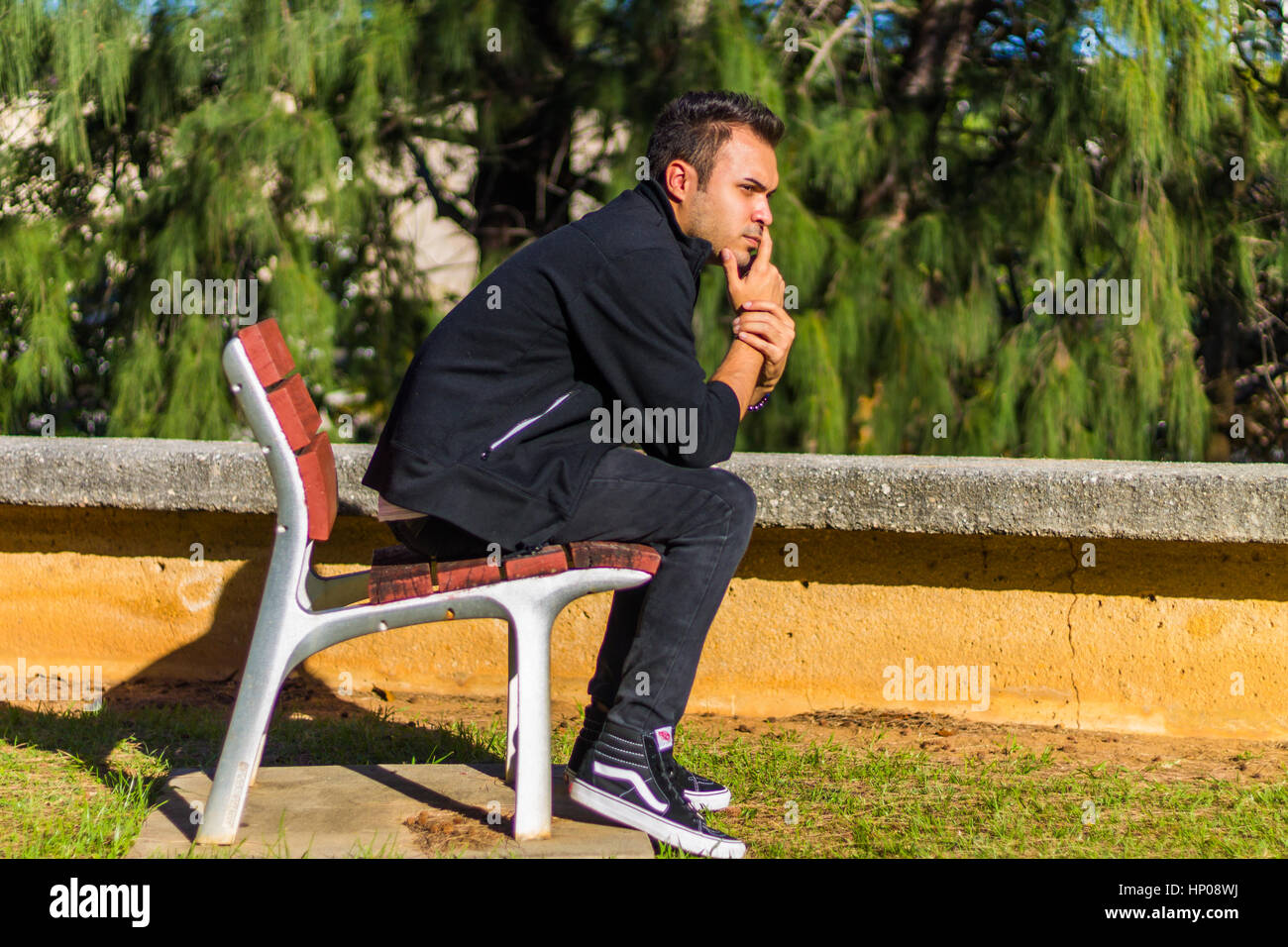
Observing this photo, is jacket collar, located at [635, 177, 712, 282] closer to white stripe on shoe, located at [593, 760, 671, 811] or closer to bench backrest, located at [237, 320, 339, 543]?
bench backrest, located at [237, 320, 339, 543]

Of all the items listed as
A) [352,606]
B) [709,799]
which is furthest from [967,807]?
[352,606]

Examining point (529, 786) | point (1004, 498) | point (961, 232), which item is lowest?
point (529, 786)

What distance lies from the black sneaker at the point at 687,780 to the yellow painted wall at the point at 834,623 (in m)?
0.61

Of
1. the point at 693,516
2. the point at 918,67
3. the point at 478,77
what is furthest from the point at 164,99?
the point at 693,516

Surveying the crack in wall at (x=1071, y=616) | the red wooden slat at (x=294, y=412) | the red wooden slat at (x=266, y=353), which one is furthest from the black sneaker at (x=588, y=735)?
the crack in wall at (x=1071, y=616)

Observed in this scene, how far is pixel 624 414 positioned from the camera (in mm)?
2082

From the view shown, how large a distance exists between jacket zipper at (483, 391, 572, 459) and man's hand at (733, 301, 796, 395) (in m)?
0.31

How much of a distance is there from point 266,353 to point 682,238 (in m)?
0.71

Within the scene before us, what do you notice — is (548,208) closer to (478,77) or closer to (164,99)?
(478,77)

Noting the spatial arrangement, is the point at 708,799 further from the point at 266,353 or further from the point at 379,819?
the point at 266,353

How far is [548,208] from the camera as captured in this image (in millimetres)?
4137

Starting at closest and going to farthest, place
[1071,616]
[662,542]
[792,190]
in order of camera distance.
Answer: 1. [662,542]
2. [1071,616]
3. [792,190]

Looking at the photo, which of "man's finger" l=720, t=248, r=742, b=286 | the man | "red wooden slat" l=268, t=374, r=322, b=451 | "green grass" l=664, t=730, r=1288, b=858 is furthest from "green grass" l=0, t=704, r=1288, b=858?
"man's finger" l=720, t=248, r=742, b=286

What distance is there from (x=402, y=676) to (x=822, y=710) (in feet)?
3.30
